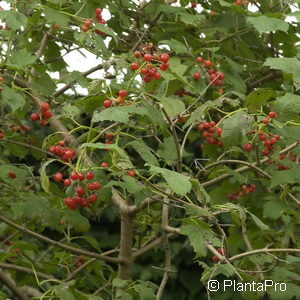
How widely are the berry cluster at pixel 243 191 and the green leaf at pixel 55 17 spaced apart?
132cm

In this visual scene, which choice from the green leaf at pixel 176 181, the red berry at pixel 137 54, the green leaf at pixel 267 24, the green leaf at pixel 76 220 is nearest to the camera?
the green leaf at pixel 176 181

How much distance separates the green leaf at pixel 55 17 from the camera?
2.96m

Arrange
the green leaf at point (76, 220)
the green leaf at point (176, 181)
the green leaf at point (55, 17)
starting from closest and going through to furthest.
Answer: the green leaf at point (176, 181), the green leaf at point (55, 17), the green leaf at point (76, 220)

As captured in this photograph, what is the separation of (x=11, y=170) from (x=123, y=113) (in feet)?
4.09

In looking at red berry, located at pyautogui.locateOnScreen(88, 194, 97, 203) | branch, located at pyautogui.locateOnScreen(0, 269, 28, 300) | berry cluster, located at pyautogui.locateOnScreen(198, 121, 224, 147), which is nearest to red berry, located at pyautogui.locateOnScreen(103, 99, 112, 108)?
red berry, located at pyautogui.locateOnScreen(88, 194, 97, 203)

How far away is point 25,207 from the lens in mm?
3229

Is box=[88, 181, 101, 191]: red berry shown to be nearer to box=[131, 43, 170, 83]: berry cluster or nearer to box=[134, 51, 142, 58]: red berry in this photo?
box=[131, 43, 170, 83]: berry cluster

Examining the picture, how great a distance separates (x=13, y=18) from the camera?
108 inches

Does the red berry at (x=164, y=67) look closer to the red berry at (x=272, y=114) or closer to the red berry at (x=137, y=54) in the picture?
the red berry at (x=137, y=54)

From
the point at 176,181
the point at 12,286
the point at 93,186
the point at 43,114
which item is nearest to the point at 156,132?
the point at 43,114


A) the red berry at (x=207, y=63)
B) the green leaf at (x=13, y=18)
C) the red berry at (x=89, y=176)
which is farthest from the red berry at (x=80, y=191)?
the red berry at (x=207, y=63)

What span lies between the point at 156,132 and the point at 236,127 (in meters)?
0.63

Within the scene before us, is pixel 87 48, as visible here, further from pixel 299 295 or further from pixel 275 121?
pixel 299 295

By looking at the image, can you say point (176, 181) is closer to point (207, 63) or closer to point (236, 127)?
point (236, 127)
